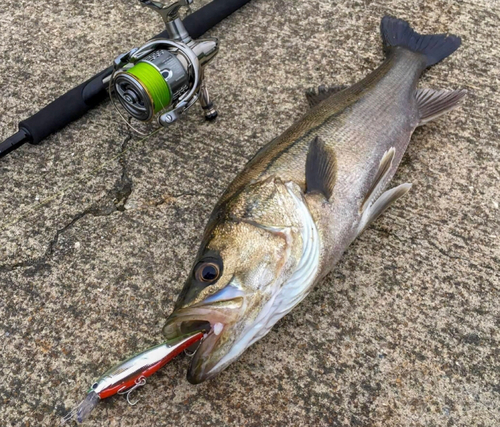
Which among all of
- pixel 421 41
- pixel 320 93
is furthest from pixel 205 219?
pixel 421 41

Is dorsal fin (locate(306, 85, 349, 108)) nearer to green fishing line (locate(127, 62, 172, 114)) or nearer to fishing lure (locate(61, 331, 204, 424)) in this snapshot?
green fishing line (locate(127, 62, 172, 114))

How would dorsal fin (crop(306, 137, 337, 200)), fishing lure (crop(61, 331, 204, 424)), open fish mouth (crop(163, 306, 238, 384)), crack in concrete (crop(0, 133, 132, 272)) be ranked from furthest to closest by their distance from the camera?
crack in concrete (crop(0, 133, 132, 272)) < dorsal fin (crop(306, 137, 337, 200)) < fishing lure (crop(61, 331, 204, 424)) < open fish mouth (crop(163, 306, 238, 384))

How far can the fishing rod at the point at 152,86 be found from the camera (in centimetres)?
242

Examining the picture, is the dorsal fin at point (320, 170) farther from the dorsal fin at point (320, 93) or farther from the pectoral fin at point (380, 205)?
the dorsal fin at point (320, 93)

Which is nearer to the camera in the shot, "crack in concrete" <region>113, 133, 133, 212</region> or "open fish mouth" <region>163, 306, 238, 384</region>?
"open fish mouth" <region>163, 306, 238, 384</region>

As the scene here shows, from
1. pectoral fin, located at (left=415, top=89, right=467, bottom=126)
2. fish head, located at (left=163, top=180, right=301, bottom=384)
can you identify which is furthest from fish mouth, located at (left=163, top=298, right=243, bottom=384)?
pectoral fin, located at (left=415, top=89, right=467, bottom=126)

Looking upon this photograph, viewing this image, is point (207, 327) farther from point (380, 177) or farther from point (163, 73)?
point (163, 73)

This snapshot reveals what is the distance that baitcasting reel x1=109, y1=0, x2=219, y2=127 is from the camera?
7.90ft

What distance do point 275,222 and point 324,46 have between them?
191 centimetres

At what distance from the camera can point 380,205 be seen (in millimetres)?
2406

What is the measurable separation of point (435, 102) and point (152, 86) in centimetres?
172

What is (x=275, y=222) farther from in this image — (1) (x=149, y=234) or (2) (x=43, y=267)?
(2) (x=43, y=267)

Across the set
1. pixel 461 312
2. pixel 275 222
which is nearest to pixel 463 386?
pixel 461 312

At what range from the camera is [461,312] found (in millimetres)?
2293
